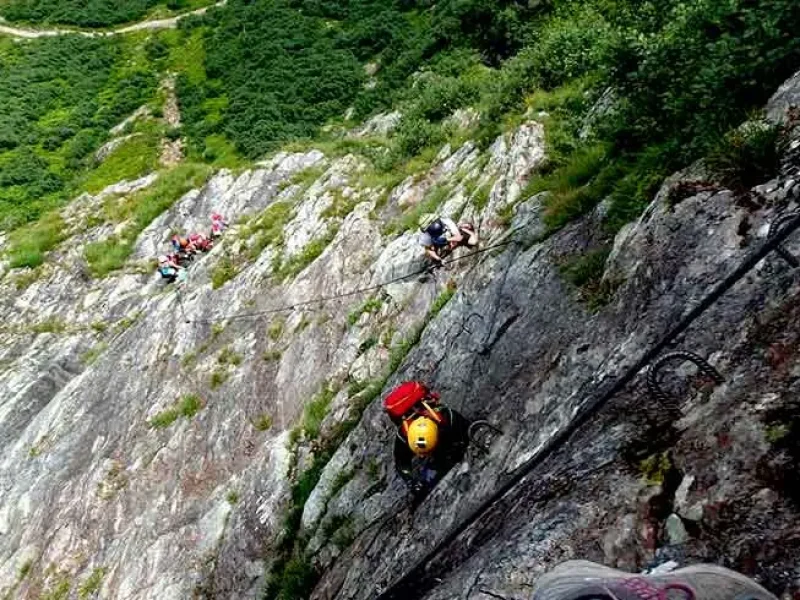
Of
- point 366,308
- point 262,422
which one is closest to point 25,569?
point 262,422

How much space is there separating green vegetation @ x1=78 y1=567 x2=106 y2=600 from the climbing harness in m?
13.7

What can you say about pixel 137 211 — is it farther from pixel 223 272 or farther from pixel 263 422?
pixel 263 422

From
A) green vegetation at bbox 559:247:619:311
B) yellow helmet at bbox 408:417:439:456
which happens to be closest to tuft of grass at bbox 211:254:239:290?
yellow helmet at bbox 408:417:439:456

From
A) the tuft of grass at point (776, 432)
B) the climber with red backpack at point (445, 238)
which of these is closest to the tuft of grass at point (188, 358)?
the climber with red backpack at point (445, 238)

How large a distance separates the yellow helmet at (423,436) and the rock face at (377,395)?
1.35 feet

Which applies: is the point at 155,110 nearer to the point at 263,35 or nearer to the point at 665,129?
the point at 263,35

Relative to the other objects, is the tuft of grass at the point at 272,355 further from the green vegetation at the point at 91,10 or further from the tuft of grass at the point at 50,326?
the green vegetation at the point at 91,10

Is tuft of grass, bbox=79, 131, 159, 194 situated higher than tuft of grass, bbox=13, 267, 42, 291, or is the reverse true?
tuft of grass, bbox=13, 267, 42, 291

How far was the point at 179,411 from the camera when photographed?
17.2 m

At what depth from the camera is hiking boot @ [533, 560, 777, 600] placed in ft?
9.94

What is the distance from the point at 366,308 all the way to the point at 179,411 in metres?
5.77

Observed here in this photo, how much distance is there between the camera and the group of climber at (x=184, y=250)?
81.4 ft

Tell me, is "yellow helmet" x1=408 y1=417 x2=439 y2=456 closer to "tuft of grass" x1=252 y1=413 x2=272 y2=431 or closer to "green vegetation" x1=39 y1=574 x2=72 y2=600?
"tuft of grass" x1=252 y1=413 x2=272 y2=431

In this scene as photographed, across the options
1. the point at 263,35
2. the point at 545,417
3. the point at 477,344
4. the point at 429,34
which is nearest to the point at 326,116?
the point at 429,34
